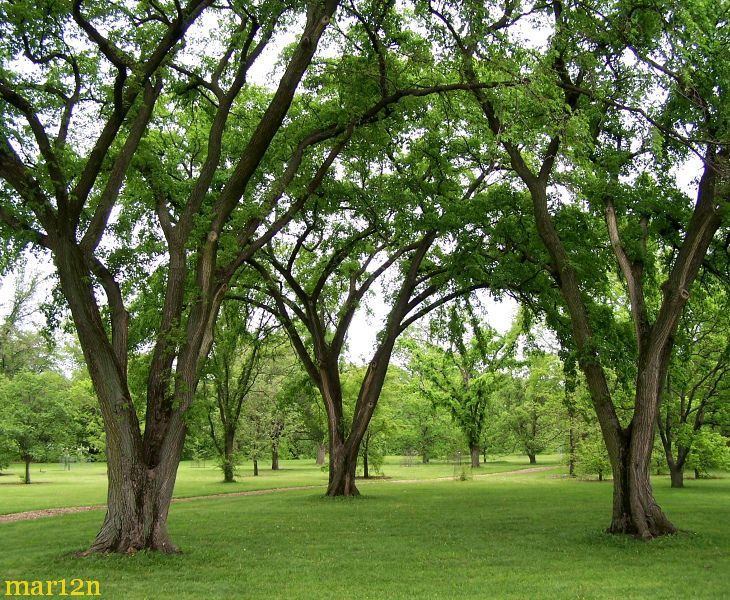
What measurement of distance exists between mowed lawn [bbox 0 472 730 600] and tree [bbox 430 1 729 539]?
6.01 ft

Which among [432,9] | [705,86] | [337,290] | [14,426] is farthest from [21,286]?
[705,86]

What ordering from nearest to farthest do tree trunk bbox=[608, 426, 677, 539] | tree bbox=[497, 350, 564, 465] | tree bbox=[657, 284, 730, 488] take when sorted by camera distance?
tree trunk bbox=[608, 426, 677, 539] < tree bbox=[657, 284, 730, 488] < tree bbox=[497, 350, 564, 465]

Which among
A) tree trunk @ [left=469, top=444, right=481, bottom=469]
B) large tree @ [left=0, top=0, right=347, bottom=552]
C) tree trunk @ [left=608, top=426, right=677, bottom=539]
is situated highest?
large tree @ [left=0, top=0, right=347, bottom=552]

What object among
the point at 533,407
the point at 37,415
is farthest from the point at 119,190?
the point at 533,407

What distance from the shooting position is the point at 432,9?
33.4ft

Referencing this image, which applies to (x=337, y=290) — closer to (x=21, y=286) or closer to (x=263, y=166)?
(x=263, y=166)

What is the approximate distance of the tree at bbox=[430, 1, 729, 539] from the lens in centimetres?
981

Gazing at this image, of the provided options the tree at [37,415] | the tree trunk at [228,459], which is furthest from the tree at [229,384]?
the tree at [37,415]

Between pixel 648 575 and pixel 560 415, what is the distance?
2787 cm

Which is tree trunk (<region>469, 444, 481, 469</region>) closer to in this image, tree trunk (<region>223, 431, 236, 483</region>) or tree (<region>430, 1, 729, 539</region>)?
tree trunk (<region>223, 431, 236, 483</region>)

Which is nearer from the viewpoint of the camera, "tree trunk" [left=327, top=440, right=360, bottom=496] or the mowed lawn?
the mowed lawn

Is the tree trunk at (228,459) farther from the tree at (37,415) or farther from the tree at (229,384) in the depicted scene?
the tree at (37,415)

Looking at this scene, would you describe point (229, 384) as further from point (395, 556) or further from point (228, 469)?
point (395, 556)

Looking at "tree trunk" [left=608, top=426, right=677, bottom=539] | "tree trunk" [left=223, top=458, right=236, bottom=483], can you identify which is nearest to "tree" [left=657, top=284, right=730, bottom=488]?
"tree trunk" [left=608, top=426, right=677, bottom=539]
